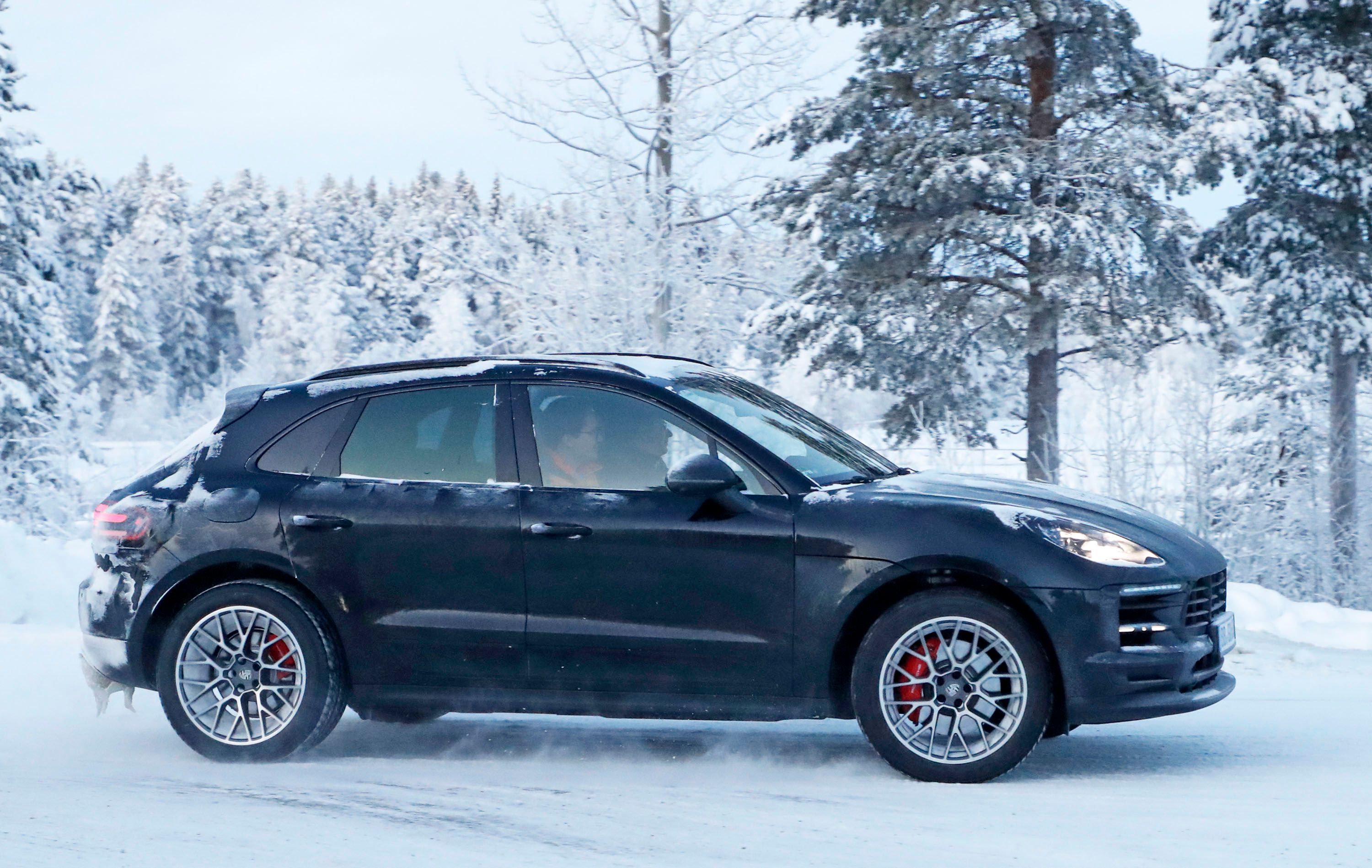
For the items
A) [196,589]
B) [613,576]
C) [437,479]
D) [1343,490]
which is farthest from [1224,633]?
[1343,490]

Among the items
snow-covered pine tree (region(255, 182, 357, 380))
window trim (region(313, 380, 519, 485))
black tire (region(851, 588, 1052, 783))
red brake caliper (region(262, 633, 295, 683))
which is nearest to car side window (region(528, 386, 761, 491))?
window trim (region(313, 380, 519, 485))

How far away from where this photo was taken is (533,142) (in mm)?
19766

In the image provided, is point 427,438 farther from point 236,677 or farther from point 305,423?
point 236,677

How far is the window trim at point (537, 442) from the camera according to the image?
599 centimetres

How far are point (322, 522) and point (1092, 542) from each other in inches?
128

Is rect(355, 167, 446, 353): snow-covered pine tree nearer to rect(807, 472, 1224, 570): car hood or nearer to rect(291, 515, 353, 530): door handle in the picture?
rect(291, 515, 353, 530): door handle

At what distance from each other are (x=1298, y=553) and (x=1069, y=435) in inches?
166

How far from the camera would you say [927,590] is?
19.0 ft

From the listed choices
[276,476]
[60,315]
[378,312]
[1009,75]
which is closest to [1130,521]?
[276,476]

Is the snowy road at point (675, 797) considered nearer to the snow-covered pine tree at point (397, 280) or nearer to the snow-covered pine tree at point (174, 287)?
the snow-covered pine tree at point (397, 280)

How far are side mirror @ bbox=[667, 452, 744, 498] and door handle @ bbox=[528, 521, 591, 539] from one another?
417 mm

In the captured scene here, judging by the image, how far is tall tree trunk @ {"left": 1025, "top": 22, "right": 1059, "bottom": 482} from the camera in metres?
17.5

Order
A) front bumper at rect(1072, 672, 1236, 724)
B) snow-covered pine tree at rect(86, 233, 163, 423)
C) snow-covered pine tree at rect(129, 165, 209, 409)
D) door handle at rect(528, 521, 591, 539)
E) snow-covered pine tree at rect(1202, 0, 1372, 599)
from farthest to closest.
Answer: snow-covered pine tree at rect(129, 165, 209, 409) < snow-covered pine tree at rect(86, 233, 163, 423) < snow-covered pine tree at rect(1202, 0, 1372, 599) < door handle at rect(528, 521, 591, 539) < front bumper at rect(1072, 672, 1236, 724)

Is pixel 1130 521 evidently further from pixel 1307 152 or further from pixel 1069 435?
pixel 1307 152
